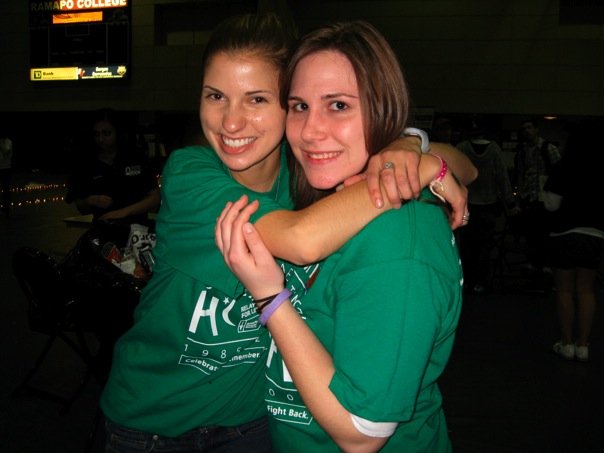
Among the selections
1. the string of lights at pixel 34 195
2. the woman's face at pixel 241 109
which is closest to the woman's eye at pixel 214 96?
the woman's face at pixel 241 109

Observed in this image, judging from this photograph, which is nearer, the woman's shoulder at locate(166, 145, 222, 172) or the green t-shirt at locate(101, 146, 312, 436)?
the green t-shirt at locate(101, 146, 312, 436)

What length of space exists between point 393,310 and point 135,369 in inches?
35.3

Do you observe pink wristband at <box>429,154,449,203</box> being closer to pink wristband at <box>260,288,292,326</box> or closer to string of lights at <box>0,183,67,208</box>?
pink wristband at <box>260,288,292,326</box>

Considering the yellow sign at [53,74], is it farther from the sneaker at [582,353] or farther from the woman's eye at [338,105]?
the woman's eye at [338,105]

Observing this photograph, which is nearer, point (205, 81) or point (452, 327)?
point (452, 327)

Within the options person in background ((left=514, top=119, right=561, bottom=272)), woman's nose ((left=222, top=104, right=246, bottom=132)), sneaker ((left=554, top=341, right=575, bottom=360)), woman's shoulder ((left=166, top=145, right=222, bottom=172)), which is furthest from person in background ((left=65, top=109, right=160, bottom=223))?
person in background ((left=514, top=119, right=561, bottom=272))

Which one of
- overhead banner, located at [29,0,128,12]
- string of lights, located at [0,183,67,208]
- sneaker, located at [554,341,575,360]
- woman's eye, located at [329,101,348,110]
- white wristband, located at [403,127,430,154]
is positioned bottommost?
string of lights, located at [0,183,67,208]

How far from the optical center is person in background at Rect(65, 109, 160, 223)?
5023 millimetres

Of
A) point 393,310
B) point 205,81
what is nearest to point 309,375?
point 393,310

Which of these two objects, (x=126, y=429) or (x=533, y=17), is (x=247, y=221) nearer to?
(x=126, y=429)

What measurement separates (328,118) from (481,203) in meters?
5.77

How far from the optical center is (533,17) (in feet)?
43.8

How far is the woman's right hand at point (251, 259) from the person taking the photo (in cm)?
112

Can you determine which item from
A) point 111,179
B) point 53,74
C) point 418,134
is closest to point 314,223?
point 418,134
